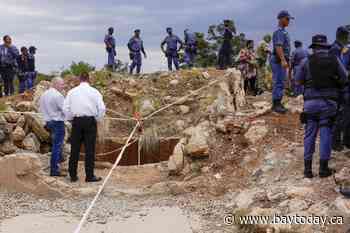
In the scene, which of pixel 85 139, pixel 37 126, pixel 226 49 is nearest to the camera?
pixel 85 139

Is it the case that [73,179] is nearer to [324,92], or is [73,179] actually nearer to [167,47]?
[324,92]

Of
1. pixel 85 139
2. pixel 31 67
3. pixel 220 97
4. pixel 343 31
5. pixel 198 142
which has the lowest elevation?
pixel 198 142

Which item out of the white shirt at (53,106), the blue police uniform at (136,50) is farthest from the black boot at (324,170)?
the blue police uniform at (136,50)

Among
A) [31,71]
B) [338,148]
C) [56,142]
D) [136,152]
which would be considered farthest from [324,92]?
[31,71]

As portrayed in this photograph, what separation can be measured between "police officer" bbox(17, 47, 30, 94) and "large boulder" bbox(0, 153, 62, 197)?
21.6ft

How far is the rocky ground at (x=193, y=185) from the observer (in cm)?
657

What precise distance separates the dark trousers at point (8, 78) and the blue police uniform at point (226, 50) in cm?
550

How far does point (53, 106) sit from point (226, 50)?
287 inches

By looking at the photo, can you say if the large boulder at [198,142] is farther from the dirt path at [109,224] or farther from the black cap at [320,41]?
the black cap at [320,41]

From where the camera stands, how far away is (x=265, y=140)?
9.20 metres

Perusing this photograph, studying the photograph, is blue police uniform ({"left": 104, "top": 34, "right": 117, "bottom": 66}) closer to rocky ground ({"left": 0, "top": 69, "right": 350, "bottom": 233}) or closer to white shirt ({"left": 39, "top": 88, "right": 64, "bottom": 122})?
rocky ground ({"left": 0, "top": 69, "right": 350, "bottom": 233})

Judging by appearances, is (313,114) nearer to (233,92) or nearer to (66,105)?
(66,105)

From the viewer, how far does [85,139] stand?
8.92 meters

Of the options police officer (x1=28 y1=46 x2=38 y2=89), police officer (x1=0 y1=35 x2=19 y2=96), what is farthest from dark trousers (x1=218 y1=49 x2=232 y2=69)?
police officer (x1=0 y1=35 x2=19 y2=96)
